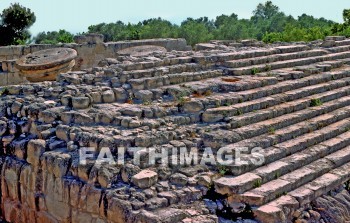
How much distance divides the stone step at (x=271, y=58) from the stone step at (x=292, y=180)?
2350mm

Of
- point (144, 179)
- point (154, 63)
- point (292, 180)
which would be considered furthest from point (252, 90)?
point (144, 179)

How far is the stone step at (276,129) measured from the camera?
6094mm

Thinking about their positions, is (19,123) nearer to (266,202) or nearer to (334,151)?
(266,202)

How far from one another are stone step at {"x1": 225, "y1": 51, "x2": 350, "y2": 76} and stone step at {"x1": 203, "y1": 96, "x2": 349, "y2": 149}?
122cm

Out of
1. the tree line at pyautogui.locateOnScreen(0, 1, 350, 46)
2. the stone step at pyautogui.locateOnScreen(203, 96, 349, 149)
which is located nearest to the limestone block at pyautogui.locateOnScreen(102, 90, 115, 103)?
the stone step at pyautogui.locateOnScreen(203, 96, 349, 149)

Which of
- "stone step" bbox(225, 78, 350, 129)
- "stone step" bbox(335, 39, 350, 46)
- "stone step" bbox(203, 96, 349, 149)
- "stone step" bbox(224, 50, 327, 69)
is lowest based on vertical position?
"stone step" bbox(203, 96, 349, 149)

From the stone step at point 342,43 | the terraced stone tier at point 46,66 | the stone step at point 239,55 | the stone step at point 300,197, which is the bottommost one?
the stone step at point 300,197

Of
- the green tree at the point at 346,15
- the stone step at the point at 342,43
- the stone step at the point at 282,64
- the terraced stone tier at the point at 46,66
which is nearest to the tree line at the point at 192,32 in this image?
the green tree at the point at 346,15

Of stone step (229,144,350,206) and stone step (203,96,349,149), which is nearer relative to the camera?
stone step (229,144,350,206)

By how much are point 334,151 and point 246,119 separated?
1.29 meters

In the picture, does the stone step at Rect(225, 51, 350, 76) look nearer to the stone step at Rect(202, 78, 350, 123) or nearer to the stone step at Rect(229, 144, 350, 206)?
the stone step at Rect(202, 78, 350, 123)

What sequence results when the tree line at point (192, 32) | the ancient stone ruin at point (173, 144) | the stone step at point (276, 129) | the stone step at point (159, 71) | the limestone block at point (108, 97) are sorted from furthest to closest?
the tree line at point (192, 32)
the stone step at point (159, 71)
the limestone block at point (108, 97)
the stone step at point (276, 129)
the ancient stone ruin at point (173, 144)

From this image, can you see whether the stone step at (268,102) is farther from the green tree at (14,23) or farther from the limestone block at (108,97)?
the green tree at (14,23)

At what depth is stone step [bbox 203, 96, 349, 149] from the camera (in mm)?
6094
